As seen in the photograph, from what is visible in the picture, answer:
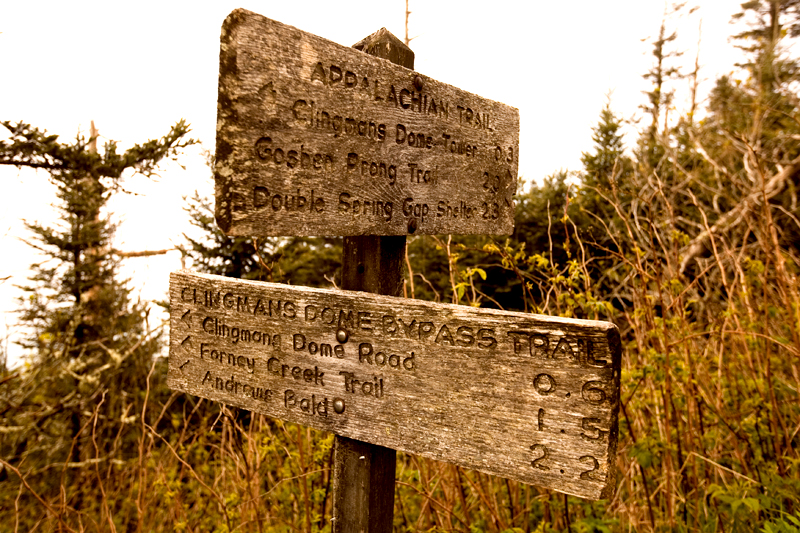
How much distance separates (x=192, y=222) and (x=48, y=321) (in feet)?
11.6

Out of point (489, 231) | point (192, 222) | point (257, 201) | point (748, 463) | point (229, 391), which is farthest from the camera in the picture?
point (192, 222)

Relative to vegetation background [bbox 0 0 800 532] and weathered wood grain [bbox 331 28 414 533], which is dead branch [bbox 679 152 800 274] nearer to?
vegetation background [bbox 0 0 800 532]

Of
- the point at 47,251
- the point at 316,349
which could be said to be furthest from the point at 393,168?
the point at 47,251

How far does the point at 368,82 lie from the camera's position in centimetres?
129

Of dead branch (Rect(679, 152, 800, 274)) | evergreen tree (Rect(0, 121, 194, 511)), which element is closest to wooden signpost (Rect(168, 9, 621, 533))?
dead branch (Rect(679, 152, 800, 274))

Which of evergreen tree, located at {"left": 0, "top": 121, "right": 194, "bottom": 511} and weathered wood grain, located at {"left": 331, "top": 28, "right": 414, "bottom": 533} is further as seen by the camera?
evergreen tree, located at {"left": 0, "top": 121, "right": 194, "bottom": 511}

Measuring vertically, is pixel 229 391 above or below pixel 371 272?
below

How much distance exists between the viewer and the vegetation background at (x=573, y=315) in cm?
216

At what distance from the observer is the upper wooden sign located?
106cm

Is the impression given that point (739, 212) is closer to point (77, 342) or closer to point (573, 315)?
point (573, 315)

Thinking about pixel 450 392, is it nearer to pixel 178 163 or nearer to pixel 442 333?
pixel 442 333

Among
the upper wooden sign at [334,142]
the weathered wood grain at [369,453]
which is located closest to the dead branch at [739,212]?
the upper wooden sign at [334,142]

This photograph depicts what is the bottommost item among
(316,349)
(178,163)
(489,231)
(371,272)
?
(316,349)


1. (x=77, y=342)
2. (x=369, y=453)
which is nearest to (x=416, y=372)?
(x=369, y=453)
